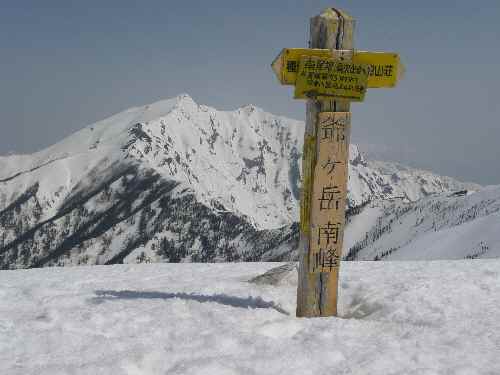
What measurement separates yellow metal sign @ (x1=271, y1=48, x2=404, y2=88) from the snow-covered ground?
4.02 m

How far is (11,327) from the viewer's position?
24.4 feet

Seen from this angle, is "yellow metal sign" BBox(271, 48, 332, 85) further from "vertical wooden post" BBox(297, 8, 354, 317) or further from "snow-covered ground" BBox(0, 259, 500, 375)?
"snow-covered ground" BBox(0, 259, 500, 375)

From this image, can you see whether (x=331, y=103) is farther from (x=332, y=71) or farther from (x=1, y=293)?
(x=1, y=293)

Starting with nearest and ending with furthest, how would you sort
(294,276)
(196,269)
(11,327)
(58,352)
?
1. (58,352)
2. (11,327)
3. (294,276)
4. (196,269)

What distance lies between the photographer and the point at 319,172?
325 inches

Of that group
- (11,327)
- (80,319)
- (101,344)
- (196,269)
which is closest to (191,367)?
(101,344)

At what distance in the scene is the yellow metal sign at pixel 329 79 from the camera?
319 inches

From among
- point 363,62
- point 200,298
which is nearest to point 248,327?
point 200,298

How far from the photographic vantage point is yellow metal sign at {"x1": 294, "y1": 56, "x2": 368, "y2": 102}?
8.10 meters

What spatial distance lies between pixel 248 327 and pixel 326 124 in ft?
11.9

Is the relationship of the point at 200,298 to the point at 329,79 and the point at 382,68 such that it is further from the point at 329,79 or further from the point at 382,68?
the point at 382,68

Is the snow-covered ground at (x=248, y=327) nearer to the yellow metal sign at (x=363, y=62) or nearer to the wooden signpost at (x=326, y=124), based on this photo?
the wooden signpost at (x=326, y=124)

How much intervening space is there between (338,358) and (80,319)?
4.15 metres

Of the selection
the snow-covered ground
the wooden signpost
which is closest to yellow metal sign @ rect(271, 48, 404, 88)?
the wooden signpost
